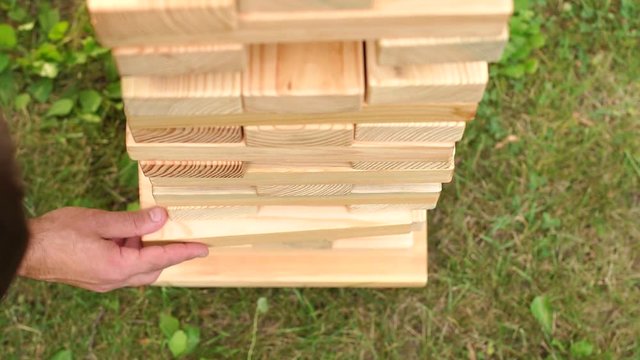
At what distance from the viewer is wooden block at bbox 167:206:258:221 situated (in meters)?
1.37

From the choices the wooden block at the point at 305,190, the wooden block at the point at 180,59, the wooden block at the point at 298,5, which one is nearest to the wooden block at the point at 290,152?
the wooden block at the point at 305,190

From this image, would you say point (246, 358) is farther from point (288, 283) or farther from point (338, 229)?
point (338, 229)

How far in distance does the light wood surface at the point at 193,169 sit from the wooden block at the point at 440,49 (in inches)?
13.6

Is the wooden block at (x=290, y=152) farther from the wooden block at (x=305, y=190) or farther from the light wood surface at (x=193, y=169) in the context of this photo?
the wooden block at (x=305, y=190)

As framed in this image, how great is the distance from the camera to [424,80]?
3.00ft

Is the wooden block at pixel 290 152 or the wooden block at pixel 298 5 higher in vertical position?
the wooden block at pixel 298 5

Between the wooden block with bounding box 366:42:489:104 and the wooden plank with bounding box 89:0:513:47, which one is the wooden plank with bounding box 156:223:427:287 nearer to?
the wooden block with bounding box 366:42:489:104

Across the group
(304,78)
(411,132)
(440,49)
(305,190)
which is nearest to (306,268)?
(305,190)

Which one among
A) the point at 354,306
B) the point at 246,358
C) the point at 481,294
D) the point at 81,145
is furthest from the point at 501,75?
the point at 81,145

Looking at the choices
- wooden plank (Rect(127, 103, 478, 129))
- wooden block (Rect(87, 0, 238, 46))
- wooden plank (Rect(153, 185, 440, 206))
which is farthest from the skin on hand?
wooden block (Rect(87, 0, 238, 46))

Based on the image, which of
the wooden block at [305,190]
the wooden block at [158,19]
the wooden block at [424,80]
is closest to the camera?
the wooden block at [158,19]

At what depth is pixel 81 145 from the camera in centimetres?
184

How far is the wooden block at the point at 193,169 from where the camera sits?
1.13m

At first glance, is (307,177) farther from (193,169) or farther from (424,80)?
(424,80)
